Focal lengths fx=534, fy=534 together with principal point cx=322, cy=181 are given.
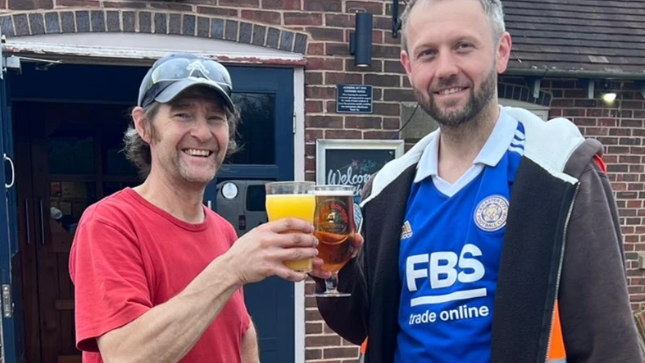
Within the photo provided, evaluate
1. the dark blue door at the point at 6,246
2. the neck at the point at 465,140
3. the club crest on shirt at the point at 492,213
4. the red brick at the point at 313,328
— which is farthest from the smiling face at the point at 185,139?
the red brick at the point at 313,328

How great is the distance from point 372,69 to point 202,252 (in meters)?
2.40

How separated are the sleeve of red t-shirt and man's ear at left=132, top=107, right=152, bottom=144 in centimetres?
36

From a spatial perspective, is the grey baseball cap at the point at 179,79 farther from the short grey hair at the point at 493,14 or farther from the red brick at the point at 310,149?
the red brick at the point at 310,149

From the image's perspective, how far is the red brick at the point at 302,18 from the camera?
3660 mm

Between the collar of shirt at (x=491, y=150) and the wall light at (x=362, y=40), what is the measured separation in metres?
2.04

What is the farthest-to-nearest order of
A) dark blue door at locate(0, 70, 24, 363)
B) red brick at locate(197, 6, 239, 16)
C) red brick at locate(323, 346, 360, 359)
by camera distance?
red brick at locate(323, 346, 360, 359), red brick at locate(197, 6, 239, 16), dark blue door at locate(0, 70, 24, 363)

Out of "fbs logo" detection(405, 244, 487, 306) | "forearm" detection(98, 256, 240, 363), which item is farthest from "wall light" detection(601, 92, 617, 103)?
"forearm" detection(98, 256, 240, 363)

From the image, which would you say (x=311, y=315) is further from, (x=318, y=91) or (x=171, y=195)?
(x=171, y=195)

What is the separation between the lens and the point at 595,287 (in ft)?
4.25

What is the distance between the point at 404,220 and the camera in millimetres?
1674

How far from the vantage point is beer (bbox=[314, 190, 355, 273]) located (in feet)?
5.04

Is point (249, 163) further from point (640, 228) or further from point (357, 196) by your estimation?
point (640, 228)

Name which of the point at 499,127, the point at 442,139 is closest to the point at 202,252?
the point at 442,139

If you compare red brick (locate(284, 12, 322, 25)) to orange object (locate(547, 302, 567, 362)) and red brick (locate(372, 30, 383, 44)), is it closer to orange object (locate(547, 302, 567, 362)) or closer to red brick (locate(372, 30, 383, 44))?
red brick (locate(372, 30, 383, 44))
